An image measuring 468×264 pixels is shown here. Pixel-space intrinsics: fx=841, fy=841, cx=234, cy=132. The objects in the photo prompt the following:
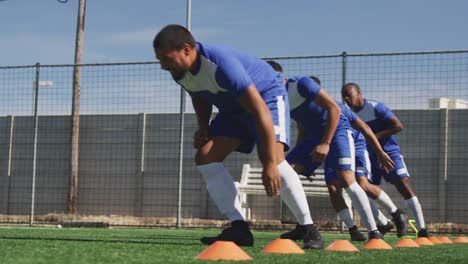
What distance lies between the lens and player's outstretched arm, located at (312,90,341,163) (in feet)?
20.0

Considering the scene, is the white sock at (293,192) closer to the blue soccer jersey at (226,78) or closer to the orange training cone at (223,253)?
the blue soccer jersey at (226,78)

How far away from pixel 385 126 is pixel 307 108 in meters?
2.25

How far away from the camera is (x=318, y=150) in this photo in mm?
6113

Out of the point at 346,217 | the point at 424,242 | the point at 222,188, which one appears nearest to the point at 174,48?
the point at 222,188

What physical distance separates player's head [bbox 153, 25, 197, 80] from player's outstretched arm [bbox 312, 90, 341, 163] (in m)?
1.26

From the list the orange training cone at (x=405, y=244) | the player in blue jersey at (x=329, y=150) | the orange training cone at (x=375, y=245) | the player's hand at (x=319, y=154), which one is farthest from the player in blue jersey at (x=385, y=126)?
the player's hand at (x=319, y=154)

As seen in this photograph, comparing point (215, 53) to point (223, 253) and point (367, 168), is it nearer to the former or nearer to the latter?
point (223, 253)

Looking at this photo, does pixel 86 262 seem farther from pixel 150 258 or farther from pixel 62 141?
pixel 62 141

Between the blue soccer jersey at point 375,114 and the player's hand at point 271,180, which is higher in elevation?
the blue soccer jersey at point 375,114

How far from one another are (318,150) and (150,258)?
6.23 ft

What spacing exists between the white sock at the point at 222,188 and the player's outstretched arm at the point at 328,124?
26.0 inches

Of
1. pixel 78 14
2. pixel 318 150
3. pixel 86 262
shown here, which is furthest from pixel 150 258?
pixel 78 14

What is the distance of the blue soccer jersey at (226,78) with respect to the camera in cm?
530

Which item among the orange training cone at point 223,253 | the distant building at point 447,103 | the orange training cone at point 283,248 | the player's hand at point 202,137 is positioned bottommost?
the orange training cone at point 283,248
